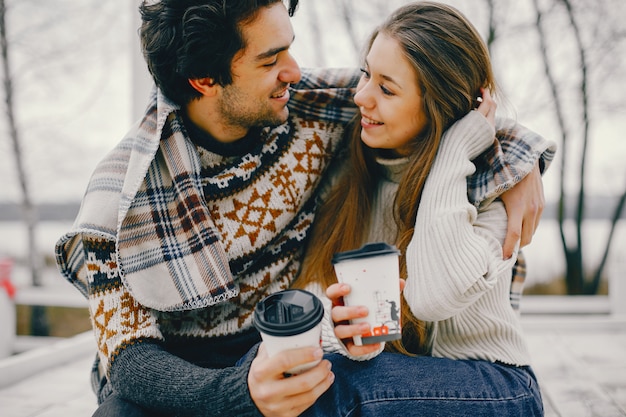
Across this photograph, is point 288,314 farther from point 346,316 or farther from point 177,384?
point 177,384

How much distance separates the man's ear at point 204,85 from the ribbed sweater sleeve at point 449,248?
657 mm

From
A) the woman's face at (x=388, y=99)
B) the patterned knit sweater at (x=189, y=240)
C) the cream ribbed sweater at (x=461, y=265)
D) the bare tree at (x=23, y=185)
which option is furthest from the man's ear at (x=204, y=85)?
the bare tree at (x=23, y=185)

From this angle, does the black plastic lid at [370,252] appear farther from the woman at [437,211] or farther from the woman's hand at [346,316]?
the woman at [437,211]

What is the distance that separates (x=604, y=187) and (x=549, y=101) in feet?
1.98

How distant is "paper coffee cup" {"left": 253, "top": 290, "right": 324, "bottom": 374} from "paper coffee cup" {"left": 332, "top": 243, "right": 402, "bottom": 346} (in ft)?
0.26

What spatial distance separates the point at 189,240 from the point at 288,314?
515 millimetres

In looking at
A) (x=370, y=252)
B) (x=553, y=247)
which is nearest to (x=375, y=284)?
(x=370, y=252)

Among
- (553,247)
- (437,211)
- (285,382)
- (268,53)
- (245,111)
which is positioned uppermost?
(268,53)

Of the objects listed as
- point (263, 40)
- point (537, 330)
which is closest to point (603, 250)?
point (537, 330)

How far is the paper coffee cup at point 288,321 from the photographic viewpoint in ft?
2.48

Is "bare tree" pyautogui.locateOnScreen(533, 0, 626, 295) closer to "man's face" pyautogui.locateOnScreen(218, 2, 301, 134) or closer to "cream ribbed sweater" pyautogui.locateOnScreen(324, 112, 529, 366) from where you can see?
"cream ribbed sweater" pyautogui.locateOnScreen(324, 112, 529, 366)

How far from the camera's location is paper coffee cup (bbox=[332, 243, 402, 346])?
801mm

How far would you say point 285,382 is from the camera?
0.83m

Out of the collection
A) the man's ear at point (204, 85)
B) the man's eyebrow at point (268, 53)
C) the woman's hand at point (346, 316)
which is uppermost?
the man's eyebrow at point (268, 53)
